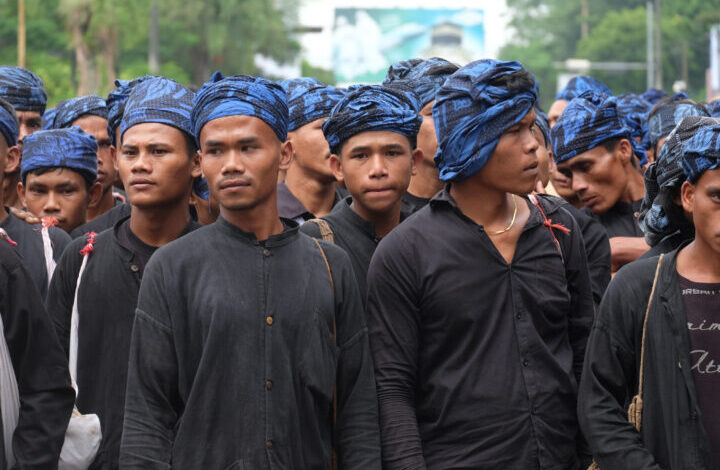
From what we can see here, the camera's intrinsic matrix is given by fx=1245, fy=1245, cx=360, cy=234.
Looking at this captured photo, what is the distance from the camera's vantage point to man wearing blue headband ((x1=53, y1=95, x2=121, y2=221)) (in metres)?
8.05

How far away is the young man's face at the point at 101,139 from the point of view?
26.9 feet

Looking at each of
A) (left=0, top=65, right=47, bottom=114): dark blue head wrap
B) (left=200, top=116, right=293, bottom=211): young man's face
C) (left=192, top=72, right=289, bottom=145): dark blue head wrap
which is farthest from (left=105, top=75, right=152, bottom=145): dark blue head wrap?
(left=0, top=65, right=47, bottom=114): dark blue head wrap

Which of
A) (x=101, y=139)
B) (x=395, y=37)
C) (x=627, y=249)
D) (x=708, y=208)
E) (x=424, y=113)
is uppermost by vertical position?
(x=424, y=113)

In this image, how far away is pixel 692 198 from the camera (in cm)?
462

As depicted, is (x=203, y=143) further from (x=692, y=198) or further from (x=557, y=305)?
(x=692, y=198)

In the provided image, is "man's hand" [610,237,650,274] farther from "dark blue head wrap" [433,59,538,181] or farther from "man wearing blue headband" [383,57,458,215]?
"dark blue head wrap" [433,59,538,181]

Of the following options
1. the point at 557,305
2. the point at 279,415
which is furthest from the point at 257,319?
the point at 557,305

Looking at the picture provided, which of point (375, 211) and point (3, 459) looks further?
point (375, 211)

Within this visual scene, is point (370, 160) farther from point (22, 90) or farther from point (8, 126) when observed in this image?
point (22, 90)

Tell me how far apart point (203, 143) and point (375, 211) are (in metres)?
1.12

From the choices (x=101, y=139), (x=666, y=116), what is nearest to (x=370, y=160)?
(x=101, y=139)

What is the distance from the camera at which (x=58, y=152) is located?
23.9 ft

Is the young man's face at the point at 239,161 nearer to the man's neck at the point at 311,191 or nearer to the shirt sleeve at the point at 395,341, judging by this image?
the shirt sleeve at the point at 395,341

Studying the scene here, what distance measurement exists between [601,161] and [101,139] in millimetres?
3435
